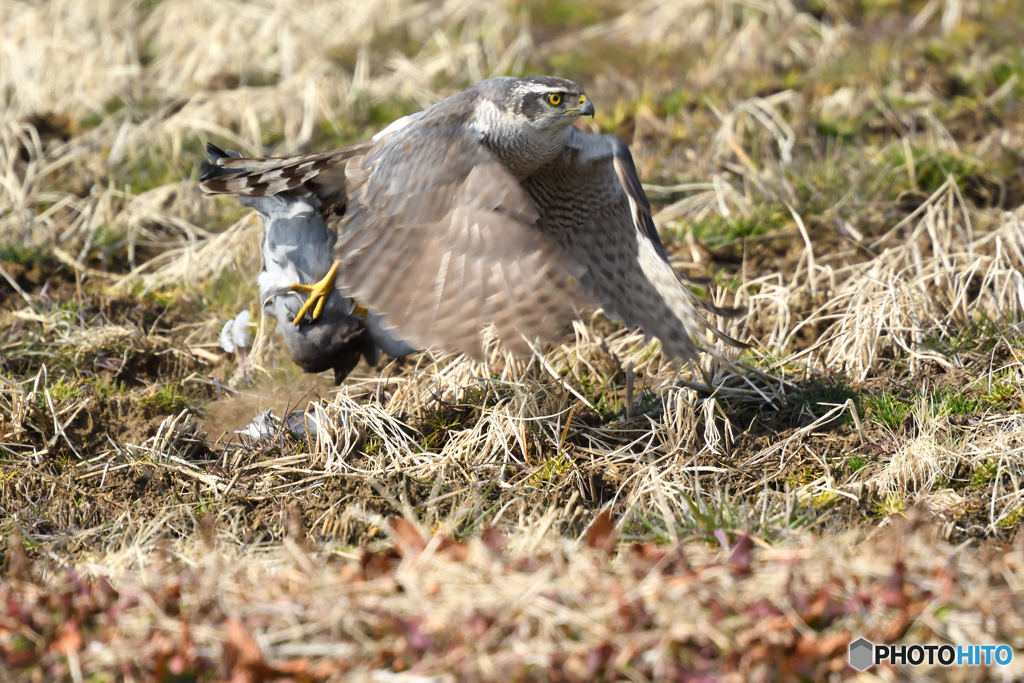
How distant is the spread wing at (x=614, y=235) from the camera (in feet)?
13.3

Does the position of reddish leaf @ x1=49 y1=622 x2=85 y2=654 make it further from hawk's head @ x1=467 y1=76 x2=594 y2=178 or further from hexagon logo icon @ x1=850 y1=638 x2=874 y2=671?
hawk's head @ x1=467 y1=76 x2=594 y2=178

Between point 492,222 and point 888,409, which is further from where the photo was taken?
point 888,409

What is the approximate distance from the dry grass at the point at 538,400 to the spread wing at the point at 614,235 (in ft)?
1.03

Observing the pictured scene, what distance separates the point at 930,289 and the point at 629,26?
503 centimetres

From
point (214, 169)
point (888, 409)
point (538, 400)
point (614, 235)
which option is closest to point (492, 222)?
point (538, 400)

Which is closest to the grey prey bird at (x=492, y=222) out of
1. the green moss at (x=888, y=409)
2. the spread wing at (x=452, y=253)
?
the spread wing at (x=452, y=253)

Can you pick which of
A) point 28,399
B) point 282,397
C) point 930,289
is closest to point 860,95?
point 930,289

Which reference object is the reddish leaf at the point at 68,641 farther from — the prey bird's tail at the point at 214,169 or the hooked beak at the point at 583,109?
the hooked beak at the point at 583,109

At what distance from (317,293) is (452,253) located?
3.69ft

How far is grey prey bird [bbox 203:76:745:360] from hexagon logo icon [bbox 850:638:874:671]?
54.3 inches

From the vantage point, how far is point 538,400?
402cm

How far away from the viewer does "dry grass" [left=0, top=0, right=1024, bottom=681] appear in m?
2.36

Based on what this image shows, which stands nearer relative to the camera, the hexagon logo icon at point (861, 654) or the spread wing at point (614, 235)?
the hexagon logo icon at point (861, 654)

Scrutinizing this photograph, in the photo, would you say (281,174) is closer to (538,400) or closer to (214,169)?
(214,169)
